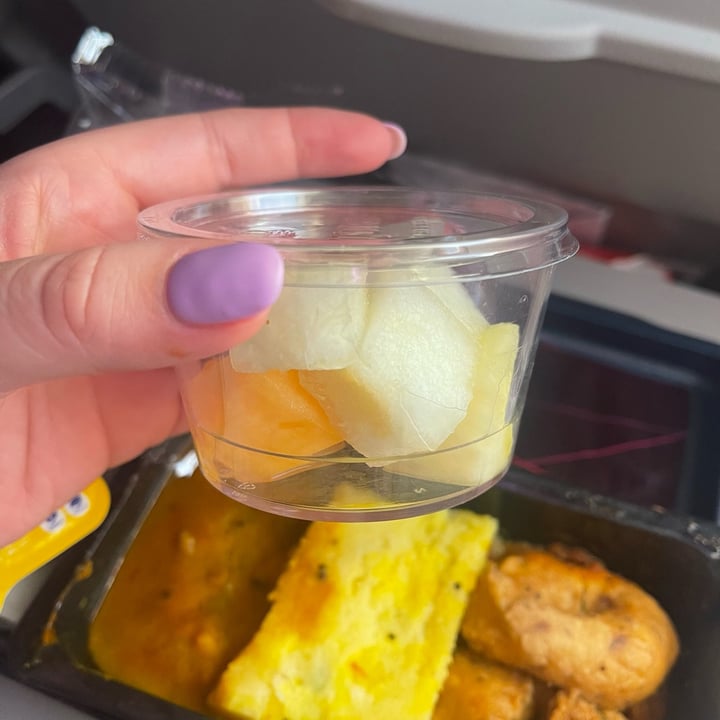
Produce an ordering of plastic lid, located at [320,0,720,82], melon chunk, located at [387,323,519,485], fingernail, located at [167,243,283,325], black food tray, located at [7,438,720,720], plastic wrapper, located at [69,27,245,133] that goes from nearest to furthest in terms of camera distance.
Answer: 1. fingernail, located at [167,243,283,325]
2. melon chunk, located at [387,323,519,485]
3. black food tray, located at [7,438,720,720]
4. plastic lid, located at [320,0,720,82]
5. plastic wrapper, located at [69,27,245,133]

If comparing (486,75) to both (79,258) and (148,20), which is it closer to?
(148,20)

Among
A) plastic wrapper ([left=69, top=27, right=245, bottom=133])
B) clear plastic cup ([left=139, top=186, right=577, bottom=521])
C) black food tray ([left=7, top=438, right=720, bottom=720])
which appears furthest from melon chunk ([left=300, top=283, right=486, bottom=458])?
plastic wrapper ([left=69, top=27, right=245, bottom=133])

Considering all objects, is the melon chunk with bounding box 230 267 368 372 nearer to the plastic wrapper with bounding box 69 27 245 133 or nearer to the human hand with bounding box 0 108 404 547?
the human hand with bounding box 0 108 404 547

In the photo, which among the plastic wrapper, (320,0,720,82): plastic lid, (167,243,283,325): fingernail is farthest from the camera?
the plastic wrapper

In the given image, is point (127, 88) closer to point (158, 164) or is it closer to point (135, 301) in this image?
point (158, 164)

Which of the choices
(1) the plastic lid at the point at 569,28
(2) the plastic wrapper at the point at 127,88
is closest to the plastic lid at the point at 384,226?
(1) the plastic lid at the point at 569,28

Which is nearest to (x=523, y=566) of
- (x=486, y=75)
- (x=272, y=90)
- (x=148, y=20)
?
(x=486, y=75)

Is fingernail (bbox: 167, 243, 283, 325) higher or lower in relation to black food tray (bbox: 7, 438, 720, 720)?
higher
